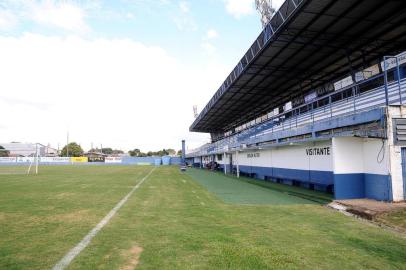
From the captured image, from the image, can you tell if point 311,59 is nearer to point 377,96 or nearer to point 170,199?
point 377,96

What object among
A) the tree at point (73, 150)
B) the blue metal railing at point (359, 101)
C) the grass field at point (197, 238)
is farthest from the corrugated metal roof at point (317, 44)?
the tree at point (73, 150)

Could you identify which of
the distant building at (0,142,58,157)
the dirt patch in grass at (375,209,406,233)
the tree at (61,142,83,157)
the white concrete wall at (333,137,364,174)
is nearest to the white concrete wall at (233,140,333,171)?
the white concrete wall at (333,137,364,174)

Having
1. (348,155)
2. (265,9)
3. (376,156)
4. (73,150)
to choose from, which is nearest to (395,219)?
(376,156)

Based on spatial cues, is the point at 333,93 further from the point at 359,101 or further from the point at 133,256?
the point at 133,256

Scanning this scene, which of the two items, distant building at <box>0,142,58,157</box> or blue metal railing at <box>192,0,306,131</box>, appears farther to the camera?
distant building at <box>0,142,58,157</box>

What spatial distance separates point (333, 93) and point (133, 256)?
12.8 metres

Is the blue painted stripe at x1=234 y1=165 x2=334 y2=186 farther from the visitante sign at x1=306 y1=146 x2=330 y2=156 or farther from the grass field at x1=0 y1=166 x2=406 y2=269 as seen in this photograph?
the grass field at x1=0 y1=166 x2=406 y2=269

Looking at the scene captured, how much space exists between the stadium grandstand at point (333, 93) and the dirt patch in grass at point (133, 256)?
849 cm

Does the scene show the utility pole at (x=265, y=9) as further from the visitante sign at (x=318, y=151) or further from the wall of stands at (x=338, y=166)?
the visitante sign at (x=318, y=151)

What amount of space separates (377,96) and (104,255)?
13.3 meters

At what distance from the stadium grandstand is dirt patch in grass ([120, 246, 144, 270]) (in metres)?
8.49

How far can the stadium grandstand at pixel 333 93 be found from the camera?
11500 mm

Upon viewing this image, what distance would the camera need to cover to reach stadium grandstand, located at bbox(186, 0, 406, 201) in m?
11.5

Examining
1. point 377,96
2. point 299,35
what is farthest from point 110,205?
point 299,35
